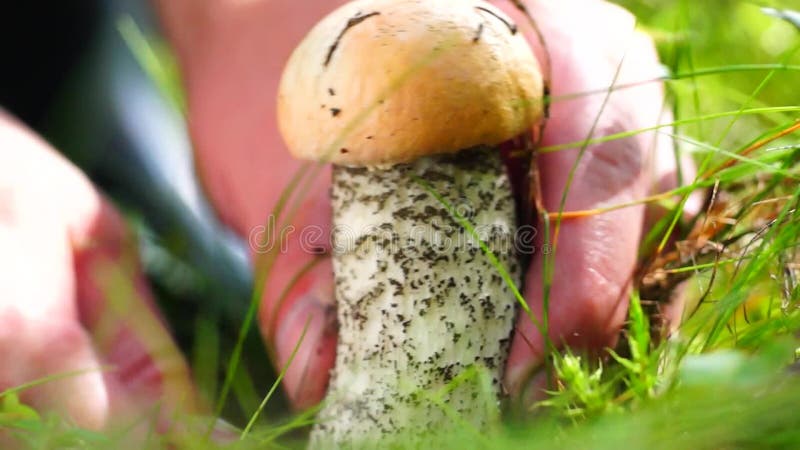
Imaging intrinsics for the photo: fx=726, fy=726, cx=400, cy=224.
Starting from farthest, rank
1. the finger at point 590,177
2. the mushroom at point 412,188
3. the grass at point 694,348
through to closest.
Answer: the finger at point 590,177 < the mushroom at point 412,188 < the grass at point 694,348

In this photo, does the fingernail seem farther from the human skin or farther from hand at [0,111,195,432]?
hand at [0,111,195,432]

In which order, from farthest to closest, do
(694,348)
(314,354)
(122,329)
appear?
(122,329) < (314,354) < (694,348)

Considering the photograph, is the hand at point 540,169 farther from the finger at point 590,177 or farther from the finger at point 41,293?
the finger at point 41,293

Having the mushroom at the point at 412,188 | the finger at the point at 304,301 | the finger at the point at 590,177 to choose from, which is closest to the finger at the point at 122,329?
the finger at the point at 304,301

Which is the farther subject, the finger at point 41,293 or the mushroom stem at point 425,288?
the finger at point 41,293

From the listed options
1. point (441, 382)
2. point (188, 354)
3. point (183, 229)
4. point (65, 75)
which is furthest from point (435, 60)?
point (65, 75)

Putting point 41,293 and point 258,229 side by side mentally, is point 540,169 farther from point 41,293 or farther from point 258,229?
point 41,293

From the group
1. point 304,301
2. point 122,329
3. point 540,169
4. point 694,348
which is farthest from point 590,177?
point 122,329
